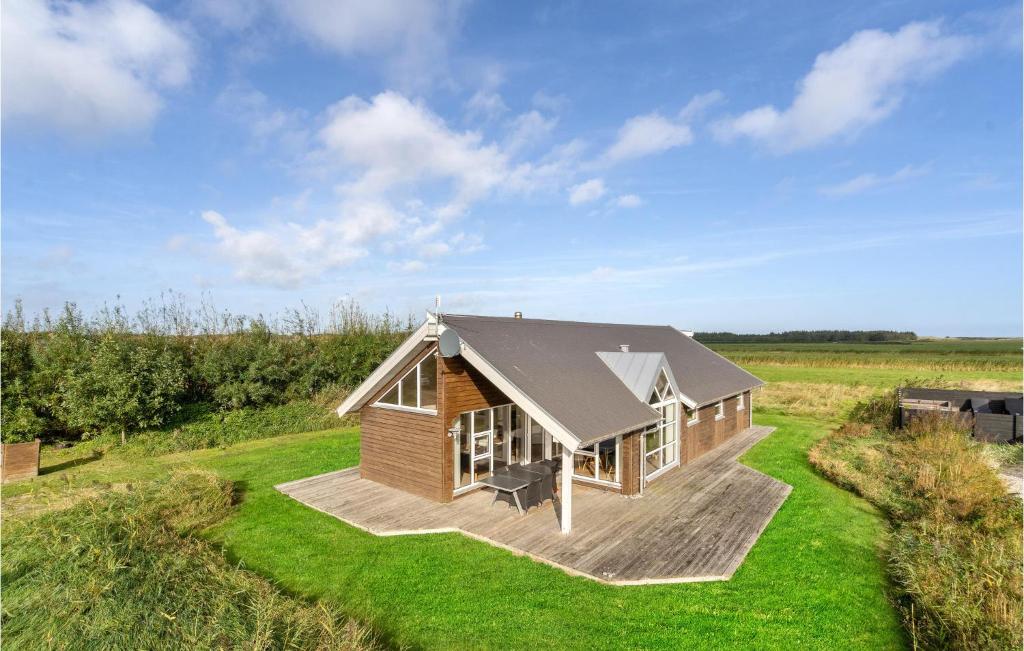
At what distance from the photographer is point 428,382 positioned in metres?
10.8

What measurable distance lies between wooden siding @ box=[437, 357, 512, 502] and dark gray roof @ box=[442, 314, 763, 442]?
0.78 metres

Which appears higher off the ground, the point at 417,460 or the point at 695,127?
the point at 695,127

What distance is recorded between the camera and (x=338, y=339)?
24328 millimetres

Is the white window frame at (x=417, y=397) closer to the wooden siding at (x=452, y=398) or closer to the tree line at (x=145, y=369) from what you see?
the wooden siding at (x=452, y=398)

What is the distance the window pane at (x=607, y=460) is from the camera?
38.5 ft

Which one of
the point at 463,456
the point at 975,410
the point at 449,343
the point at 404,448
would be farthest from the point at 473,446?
the point at 975,410

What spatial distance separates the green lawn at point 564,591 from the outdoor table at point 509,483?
1405 mm

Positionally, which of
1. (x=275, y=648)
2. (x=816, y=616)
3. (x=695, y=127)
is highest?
(x=695, y=127)

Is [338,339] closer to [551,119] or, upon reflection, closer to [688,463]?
[551,119]

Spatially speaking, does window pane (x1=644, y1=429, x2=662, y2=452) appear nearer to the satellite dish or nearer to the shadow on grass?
the satellite dish

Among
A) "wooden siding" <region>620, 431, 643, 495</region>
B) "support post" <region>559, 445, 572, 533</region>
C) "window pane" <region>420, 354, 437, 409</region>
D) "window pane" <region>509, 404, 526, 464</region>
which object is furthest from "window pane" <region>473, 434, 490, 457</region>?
"wooden siding" <region>620, 431, 643, 495</region>

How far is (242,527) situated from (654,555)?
27.3 feet

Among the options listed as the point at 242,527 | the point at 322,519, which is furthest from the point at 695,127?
the point at 242,527

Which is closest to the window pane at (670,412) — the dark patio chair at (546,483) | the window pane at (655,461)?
the window pane at (655,461)
